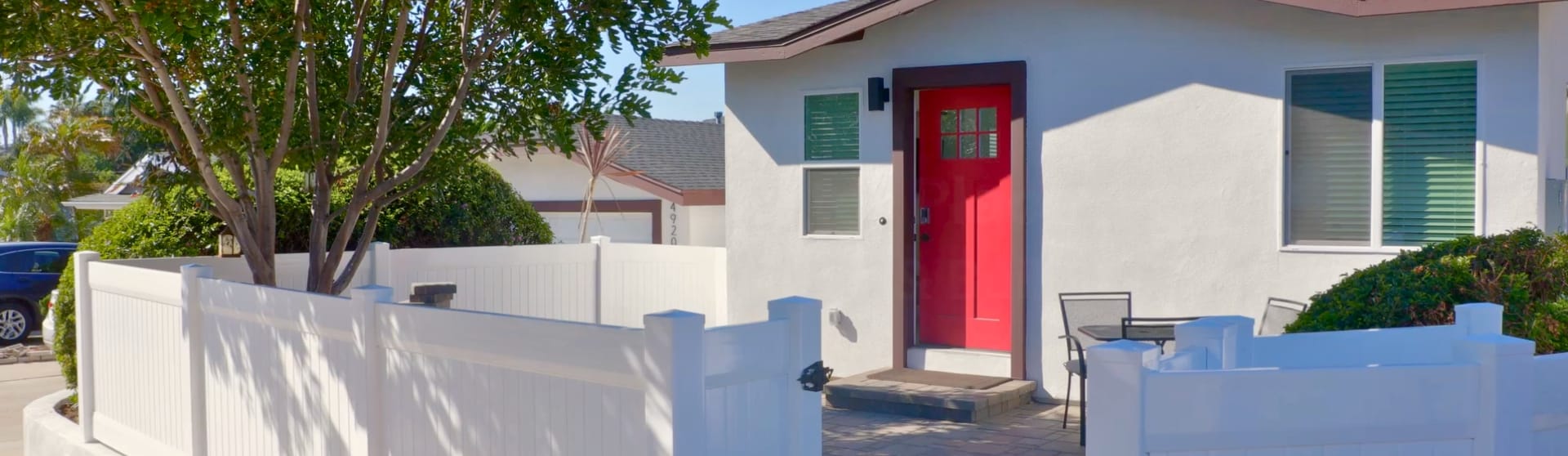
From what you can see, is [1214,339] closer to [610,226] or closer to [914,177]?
[914,177]

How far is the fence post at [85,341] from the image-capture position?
8.41 metres

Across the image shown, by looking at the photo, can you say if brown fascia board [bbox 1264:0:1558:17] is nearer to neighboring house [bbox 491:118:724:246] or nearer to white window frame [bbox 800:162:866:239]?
white window frame [bbox 800:162:866:239]

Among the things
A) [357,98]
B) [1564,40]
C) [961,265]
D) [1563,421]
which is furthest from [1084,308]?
[357,98]

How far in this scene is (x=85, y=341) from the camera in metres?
8.55

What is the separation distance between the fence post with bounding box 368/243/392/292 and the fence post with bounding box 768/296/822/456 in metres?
6.01

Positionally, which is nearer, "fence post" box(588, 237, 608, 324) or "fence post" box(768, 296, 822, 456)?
"fence post" box(768, 296, 822, 456)

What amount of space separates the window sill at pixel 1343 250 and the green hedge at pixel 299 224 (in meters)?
5.58

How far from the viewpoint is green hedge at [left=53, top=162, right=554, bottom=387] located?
966cm

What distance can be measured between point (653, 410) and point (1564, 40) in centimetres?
707

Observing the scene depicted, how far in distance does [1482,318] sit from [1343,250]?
3.58 meters

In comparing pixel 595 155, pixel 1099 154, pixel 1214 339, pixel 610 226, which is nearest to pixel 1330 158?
pixel 1099 154

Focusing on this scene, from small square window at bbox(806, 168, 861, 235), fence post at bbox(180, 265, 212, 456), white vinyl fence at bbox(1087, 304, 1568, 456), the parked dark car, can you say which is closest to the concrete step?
small square window at bbox(806, 168, 861, 235)

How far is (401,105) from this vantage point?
26.8 feet

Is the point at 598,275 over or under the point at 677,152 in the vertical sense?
under
